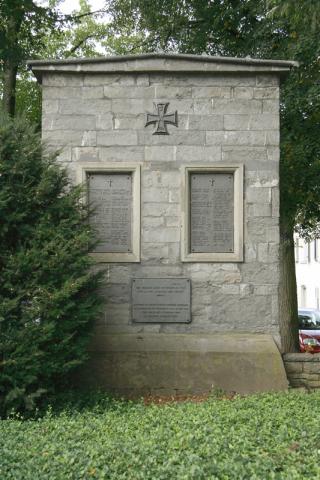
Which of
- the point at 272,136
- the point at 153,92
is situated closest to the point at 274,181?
the point at 272,136

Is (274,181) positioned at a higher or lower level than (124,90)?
lower

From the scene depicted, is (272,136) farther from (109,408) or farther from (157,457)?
(157,457)

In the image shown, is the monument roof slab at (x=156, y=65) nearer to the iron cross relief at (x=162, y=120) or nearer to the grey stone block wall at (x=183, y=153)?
the grey stone block wall at (x=183, y=153)

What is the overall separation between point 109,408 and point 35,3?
417 inches

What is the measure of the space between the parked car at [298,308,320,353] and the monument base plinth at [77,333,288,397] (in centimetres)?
847

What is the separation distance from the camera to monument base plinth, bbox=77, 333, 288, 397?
8.86 metres

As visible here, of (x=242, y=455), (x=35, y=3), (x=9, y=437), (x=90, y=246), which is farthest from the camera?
(x=35, y=3)

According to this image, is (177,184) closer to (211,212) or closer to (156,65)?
(211,212)

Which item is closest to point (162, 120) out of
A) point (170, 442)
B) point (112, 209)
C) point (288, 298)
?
point (112, 209)

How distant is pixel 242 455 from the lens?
5297 mm

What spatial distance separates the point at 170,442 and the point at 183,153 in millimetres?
4552

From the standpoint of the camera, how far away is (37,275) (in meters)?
7.75

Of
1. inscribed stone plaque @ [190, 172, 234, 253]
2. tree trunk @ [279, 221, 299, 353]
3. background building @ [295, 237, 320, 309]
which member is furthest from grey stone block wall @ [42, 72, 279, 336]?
background building @ [295, 237, 320, 309]

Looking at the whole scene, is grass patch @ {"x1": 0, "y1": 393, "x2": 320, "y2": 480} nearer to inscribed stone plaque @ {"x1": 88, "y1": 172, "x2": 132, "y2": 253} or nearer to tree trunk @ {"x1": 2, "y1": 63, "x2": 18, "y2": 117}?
inscribed stone plaque @ {"x1": 88, "y1": 172, "x2": 132, "y2": 253}
